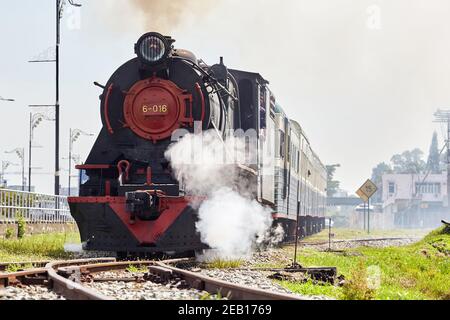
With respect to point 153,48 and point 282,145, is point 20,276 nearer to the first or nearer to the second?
point 153,48

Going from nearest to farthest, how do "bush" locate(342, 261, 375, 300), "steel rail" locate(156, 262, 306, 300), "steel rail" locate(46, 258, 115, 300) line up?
"steel rail" locate(46, 258, 115, 300), "steel rail" locate(156, 262, 306, 300), "bush" locate(342, 261, 375, 300)

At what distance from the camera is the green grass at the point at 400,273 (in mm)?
7449

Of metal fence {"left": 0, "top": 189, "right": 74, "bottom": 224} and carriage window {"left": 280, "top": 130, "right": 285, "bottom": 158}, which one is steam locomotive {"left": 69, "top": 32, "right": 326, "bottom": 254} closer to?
carriage window {"left": 280, "top": 130, "right": 285, "bottom": 158}

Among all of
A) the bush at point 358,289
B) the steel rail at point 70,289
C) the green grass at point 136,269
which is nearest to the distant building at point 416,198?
the green grass at point 136,269

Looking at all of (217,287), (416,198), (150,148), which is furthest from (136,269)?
(416,198)

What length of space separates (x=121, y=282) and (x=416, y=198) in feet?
237

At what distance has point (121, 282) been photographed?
7977mm

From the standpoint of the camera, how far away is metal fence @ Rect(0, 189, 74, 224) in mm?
20547

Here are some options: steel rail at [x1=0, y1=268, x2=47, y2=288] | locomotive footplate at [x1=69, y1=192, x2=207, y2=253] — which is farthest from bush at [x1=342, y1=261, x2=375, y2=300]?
locomotive footplate at [x1=69, y1=192, x2=207, y2=253]

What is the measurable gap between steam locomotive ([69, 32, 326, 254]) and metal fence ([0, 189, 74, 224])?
27.8ft

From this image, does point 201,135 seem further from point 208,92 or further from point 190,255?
point 190,255

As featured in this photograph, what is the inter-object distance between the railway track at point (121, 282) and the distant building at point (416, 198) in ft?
220

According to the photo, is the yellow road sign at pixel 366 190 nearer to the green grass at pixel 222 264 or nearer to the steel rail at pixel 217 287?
the green grass at pixel 222 264

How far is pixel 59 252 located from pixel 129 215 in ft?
8.46
